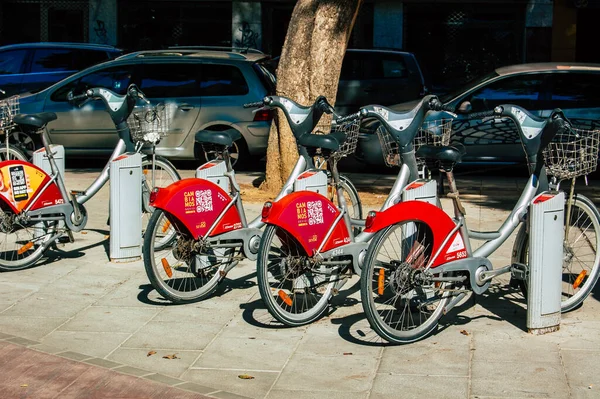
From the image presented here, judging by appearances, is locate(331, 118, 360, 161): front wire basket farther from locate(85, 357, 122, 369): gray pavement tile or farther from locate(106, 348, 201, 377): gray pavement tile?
locate(85, 357, 122, 369): gray pavement tile

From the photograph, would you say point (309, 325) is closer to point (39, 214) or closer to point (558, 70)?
point (39, 214)

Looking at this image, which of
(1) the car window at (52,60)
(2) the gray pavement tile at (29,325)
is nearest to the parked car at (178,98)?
(1) the car window at (52,60)

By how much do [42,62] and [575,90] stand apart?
8.29 meters

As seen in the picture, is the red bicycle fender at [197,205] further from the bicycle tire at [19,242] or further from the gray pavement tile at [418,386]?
the gray pavement tile at [418,386]

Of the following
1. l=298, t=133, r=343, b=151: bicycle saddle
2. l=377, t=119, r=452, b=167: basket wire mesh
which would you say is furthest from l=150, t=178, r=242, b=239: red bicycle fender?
l=377, t=119, r=452, b=167: basket wire mesh

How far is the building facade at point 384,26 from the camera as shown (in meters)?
22.5

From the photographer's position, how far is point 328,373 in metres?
→ 5.85

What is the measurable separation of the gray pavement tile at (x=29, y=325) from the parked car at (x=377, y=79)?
9.34 metres

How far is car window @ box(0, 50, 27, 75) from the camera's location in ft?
54.5

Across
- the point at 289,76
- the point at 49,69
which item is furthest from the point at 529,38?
the point at 289,76

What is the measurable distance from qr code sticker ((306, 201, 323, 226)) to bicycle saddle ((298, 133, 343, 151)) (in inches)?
17.6

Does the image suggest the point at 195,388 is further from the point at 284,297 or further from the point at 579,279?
the point at 579,279

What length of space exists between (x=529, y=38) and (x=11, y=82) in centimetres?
1136

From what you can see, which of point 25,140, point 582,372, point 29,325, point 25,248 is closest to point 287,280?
point 29,325
